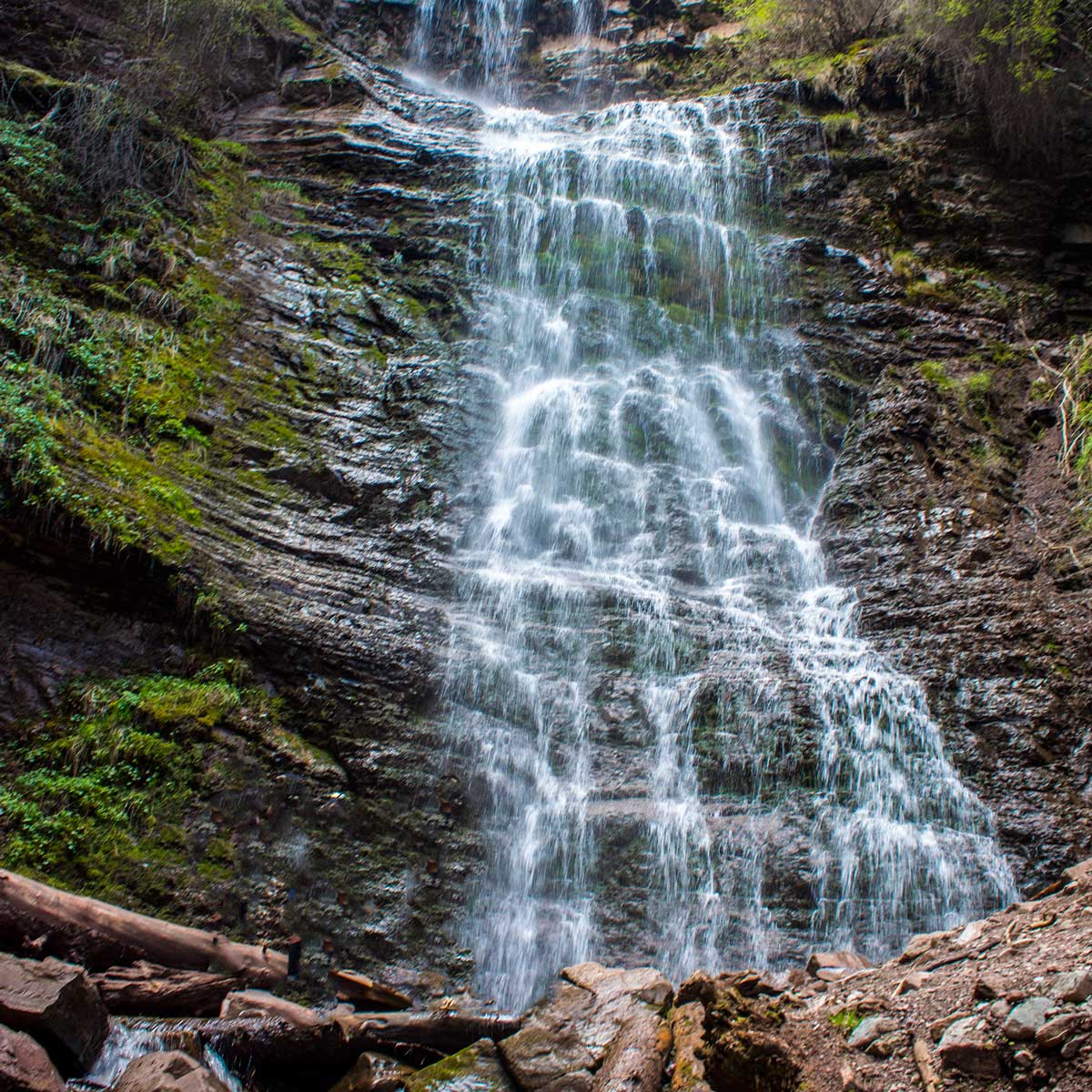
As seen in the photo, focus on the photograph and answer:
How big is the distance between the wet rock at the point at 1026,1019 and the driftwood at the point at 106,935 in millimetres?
4655

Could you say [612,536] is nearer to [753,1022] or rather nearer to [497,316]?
[497,316]

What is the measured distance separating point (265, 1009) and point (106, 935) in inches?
41.9

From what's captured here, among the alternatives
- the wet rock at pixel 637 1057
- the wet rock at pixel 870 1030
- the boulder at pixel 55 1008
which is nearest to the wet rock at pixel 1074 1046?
the wet rock at pixel 870 1030

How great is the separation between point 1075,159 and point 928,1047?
14.5 m

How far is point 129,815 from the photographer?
21.0 feet

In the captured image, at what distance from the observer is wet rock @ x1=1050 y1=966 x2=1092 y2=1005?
2918mm

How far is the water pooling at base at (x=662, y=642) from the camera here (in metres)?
7.36

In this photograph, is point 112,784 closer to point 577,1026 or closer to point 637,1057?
point 577,1026

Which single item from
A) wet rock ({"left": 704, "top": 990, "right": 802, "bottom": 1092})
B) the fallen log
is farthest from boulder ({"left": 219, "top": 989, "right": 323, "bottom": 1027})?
wet rock ({"left": 704, "top": 990, "right": 802, "bottom": 1092})

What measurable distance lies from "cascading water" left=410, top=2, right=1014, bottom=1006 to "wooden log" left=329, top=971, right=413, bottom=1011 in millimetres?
1304

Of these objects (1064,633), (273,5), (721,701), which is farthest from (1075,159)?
(273,5)

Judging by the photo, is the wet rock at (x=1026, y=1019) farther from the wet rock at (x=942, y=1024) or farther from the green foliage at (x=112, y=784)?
the green foliage at (x=112, y=784)

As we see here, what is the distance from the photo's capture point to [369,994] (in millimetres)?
5902

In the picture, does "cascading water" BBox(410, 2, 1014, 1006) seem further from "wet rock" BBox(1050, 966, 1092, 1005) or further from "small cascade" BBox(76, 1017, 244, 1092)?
"wet rock" BBox(1050, 966, 1092, 1005)
